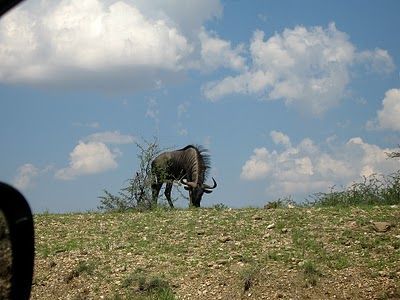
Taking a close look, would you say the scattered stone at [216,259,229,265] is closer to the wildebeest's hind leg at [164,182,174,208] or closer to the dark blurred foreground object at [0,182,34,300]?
the dark blurred foreground object at [0,182,34,300]

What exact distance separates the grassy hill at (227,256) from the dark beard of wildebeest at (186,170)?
8245 mm

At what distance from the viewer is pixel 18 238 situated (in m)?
3.81

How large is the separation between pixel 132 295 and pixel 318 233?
3744 millimetres

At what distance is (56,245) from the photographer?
40.9 ft

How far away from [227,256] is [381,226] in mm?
2905

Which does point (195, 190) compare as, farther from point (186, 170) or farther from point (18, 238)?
point (18, 238)

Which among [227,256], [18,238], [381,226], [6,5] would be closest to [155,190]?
[227,256]

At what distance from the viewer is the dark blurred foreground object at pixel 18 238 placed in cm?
369

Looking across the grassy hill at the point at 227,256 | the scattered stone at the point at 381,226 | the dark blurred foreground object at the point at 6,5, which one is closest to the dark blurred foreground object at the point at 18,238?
the dark blurred foreground object at the point at 6,5

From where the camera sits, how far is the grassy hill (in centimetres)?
1013

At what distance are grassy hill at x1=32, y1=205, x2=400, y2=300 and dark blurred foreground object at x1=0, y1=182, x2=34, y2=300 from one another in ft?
20.7

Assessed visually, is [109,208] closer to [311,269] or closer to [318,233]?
[318,233]

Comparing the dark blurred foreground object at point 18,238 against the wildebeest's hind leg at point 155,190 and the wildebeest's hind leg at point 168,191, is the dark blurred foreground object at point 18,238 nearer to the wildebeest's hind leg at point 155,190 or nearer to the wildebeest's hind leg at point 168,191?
the wildebeest's hind leg at point 155,190

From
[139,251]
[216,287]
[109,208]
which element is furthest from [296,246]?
[109,208]
